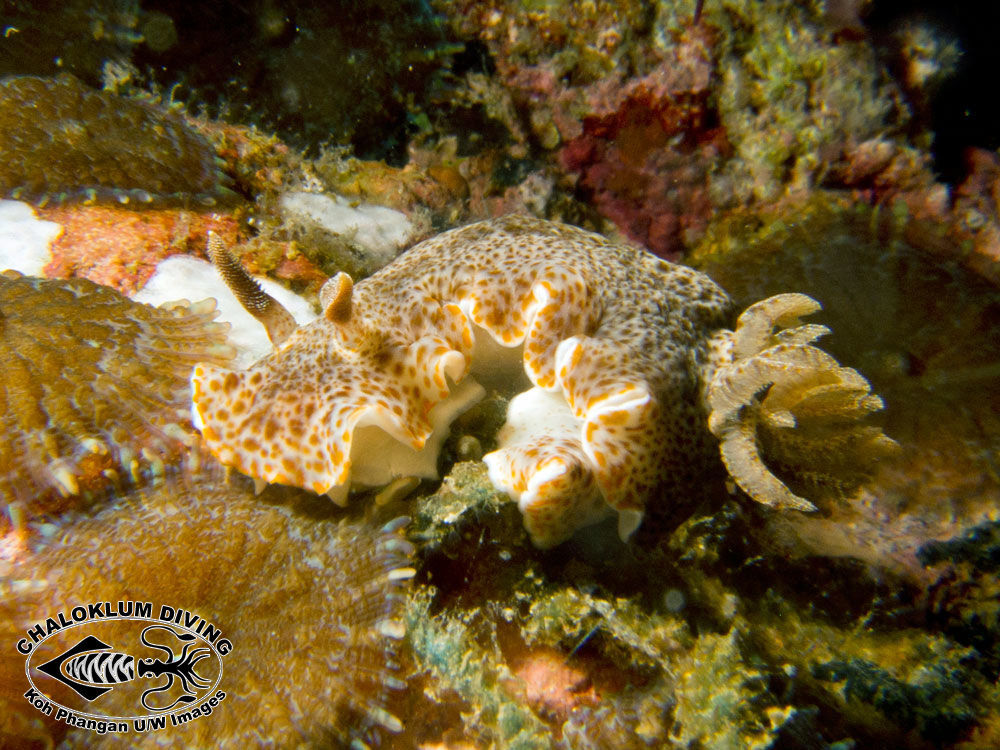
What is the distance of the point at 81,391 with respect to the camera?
2.07 metres

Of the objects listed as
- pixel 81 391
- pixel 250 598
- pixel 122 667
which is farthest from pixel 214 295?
pixel 122 667

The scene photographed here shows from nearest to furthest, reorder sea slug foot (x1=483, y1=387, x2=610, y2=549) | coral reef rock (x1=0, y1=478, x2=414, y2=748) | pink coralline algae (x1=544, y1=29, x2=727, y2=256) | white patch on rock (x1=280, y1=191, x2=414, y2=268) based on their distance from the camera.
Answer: coral reef rock (x1=0, y1=478, x2=414, y2=748), sea slug foot (x1=483, y1=387, x2=610, y2=549), white patch on rock (x1=280, y1=191, x2=414, y2=268), pink coralline algae (x1=544, y1=29, x2=727, y2=256)

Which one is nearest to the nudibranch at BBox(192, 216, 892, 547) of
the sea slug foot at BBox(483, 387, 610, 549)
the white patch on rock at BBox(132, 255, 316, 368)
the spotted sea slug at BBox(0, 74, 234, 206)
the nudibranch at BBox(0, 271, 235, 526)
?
the sea slug foot at BBox(483, 387, 610, 549)

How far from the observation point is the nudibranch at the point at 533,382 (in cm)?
198

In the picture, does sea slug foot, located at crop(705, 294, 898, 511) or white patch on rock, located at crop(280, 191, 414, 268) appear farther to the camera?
white patch on rock, located at crop(280, 191, 414, 268)

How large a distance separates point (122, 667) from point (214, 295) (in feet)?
6.34

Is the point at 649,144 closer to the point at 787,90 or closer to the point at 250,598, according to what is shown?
the point at 787,90

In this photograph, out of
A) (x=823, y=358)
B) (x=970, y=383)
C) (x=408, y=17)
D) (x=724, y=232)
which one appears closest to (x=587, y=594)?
(x=823, y=358)

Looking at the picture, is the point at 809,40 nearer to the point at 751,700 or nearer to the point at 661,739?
the point at 751,700

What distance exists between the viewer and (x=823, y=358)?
1910mm

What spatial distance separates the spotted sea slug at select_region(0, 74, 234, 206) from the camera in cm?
272

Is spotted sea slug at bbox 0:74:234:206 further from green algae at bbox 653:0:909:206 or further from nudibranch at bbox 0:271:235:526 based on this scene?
green algae at bbox 653:0:909:206

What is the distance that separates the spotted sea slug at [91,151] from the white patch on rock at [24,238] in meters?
0.09

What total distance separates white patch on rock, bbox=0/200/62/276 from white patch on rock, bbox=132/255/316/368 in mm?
518
